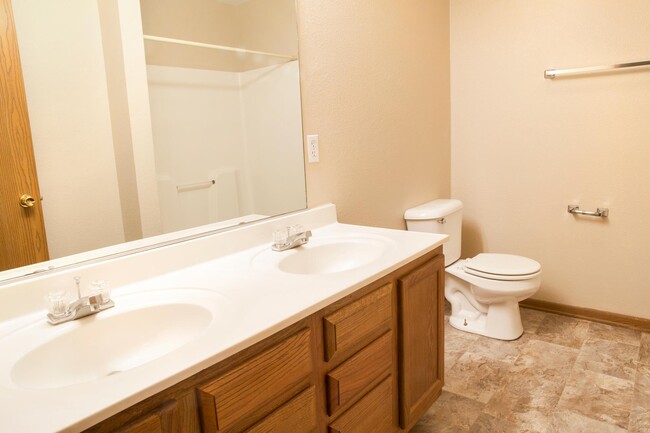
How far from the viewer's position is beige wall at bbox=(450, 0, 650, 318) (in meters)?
2.41

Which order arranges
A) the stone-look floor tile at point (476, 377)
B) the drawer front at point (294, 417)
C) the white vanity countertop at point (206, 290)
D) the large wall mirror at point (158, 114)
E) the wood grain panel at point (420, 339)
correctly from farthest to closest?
the stone-look floor tile at point (476, 377), the wood grain panel at point (420, 339), the large wall mirror at point (158, 114), the drawer front at point (294, 417), the white vanity countertop at point (206, 290)

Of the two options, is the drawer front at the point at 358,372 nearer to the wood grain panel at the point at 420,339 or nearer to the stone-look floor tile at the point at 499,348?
the wood grain panel at the point at 420,339

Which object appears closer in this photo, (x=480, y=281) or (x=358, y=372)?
(x=358, y=372)

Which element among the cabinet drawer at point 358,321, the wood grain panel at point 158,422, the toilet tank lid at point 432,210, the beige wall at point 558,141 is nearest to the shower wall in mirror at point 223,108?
the cabinet drawer at point 358,321

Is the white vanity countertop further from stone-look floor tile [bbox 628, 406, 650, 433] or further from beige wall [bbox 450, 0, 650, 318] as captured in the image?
beige wall [bbox 450, 0, 650, 318]

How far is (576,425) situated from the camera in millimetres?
1782

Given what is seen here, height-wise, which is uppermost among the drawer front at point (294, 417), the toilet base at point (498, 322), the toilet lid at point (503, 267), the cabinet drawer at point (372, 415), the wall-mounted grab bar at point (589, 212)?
the wall-mounted grab bar at point (589, 212)

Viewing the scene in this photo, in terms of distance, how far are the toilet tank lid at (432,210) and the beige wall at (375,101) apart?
0.05 metres

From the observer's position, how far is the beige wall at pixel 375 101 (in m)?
1.93

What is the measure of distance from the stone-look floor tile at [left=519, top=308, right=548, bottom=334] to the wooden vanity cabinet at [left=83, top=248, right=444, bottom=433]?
3.61ft

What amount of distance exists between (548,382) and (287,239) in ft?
4.69

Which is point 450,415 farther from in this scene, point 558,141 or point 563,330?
point 558,141

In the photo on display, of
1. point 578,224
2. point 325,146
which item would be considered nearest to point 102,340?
point 325,146

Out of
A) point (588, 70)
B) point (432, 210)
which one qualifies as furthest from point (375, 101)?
point (588, 70)
